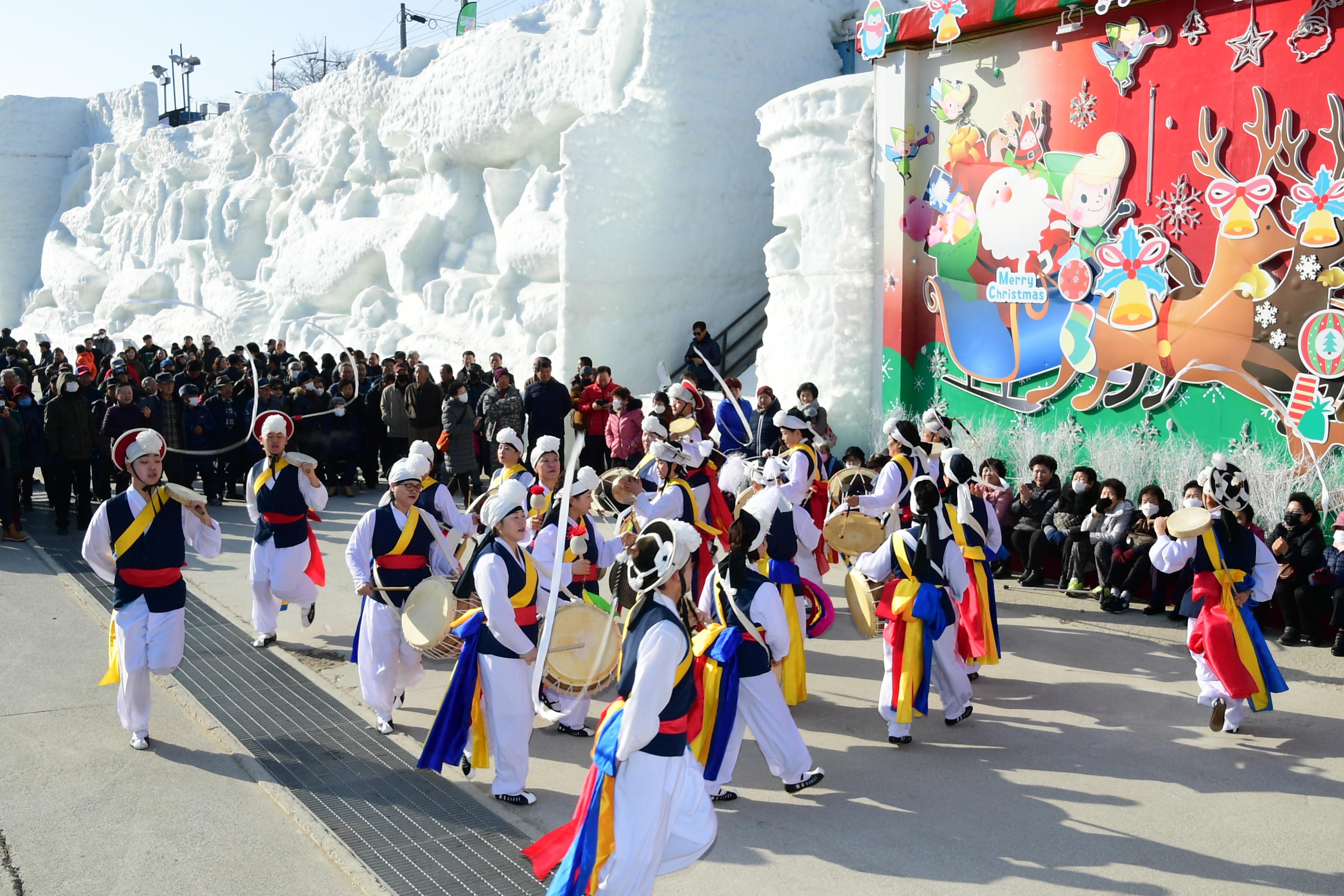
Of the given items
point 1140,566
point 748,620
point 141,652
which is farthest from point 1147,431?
point 141,652

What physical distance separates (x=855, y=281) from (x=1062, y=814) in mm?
8436

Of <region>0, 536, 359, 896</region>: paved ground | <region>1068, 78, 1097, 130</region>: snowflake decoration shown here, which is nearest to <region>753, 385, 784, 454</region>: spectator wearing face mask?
<region>1068, 78, 1097, 130</region>: snowflake decoration

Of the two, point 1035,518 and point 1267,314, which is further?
point 1035,518

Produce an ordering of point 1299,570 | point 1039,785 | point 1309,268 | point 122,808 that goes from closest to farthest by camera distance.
A: point 122,808, point 1039,785, point 1299,570, point 1309,268

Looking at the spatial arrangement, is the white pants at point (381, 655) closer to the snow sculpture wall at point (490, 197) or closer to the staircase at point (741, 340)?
the snow sculpture wall at point (490, 197)

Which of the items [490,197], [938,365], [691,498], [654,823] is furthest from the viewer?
[490,197]

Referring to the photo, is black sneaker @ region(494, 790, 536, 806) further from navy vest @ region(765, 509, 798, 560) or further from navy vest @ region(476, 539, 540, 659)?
navy vest @ region(765, 509, 798, 560)

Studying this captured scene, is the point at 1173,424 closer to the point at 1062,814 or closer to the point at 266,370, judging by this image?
the point at 1062,814

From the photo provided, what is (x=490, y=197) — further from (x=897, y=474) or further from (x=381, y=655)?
(x=381, y=655)

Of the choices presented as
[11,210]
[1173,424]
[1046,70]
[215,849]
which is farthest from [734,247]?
[11,210]

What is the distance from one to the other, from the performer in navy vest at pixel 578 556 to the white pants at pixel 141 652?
2107mm

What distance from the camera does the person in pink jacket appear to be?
12.7m

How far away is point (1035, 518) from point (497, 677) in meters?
6.08

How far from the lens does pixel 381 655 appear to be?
6.61 m
